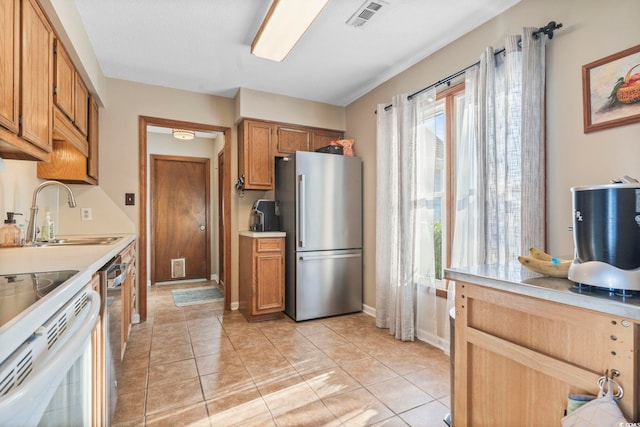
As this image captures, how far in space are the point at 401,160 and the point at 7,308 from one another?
268 centimetres

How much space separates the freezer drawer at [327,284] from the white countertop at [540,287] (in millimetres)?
2137

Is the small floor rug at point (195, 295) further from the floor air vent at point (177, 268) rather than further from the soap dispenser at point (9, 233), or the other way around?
the soap dispenser at point (9, 233)

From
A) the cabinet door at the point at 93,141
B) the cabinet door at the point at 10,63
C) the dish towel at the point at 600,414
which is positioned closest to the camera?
the dish towel at the point at 600,414

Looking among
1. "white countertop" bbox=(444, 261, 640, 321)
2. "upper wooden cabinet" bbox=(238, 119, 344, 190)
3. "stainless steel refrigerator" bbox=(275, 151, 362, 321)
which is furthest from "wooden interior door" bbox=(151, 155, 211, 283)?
"white countertop" bbox=(444, 261, 640, 321)

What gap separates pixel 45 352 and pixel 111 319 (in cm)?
101

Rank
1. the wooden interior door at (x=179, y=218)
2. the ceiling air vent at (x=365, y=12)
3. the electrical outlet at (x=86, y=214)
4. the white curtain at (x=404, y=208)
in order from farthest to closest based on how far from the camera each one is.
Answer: the wooden interior door at (x=179, y=218), the electrical outlet at (x=86, y=214), the white curtain at (x=404, y=208), the ceiling air vent at (x=365, y=12)

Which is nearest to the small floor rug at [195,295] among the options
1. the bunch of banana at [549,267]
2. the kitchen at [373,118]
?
the kitchen at [373,118]

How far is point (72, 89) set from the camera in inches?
86.9

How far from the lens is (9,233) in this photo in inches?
77.0

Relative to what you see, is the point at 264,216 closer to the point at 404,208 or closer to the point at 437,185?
the point at 404,208

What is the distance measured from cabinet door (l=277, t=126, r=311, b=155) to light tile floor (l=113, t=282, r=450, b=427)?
6.32 feet

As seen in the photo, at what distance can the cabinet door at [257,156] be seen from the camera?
3484 mm

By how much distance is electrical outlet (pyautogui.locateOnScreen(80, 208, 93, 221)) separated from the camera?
3.04 m

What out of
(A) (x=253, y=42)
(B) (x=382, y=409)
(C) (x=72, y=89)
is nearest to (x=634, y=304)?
(B) (x=382, y=409)
